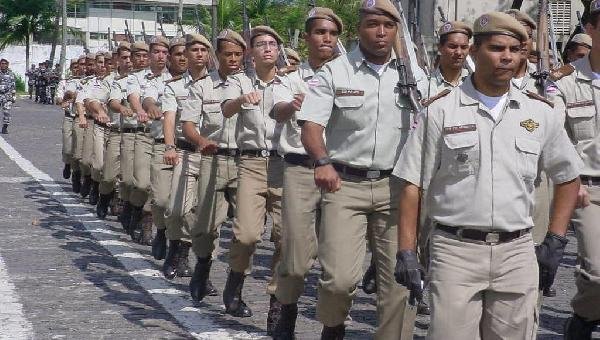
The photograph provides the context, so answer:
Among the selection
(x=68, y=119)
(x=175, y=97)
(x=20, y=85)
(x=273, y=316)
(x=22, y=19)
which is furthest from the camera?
(x=20, y=85)

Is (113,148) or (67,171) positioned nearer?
(113,148)

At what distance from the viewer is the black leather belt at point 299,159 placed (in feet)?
25.9

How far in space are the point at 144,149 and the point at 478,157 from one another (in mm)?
8379

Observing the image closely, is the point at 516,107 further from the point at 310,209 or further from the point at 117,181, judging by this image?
the point at 117,181

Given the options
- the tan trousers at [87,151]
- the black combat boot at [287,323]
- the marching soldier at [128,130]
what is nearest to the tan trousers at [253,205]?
the black combat boot at [287,323]

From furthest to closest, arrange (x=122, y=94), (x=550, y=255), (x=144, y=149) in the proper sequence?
(x=122, y=94) < (x=144, y=149) < (x=550, y=255)

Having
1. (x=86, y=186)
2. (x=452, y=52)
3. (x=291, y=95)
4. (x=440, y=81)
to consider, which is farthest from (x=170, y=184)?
(x=86, y=186)

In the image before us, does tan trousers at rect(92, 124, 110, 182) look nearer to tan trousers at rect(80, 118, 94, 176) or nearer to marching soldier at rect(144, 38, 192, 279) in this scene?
tan trousers at rect(80, 118, 94, 176)

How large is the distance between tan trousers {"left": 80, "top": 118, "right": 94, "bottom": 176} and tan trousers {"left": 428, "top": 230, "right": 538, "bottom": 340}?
40.4 ft

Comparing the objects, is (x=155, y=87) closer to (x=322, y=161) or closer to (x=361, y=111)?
(x=361, y=111)

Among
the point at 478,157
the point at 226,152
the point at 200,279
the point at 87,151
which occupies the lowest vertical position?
the point at 200,279

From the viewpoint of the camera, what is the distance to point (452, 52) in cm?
889

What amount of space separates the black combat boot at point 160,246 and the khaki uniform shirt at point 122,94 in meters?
3.02

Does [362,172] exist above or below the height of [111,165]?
above
